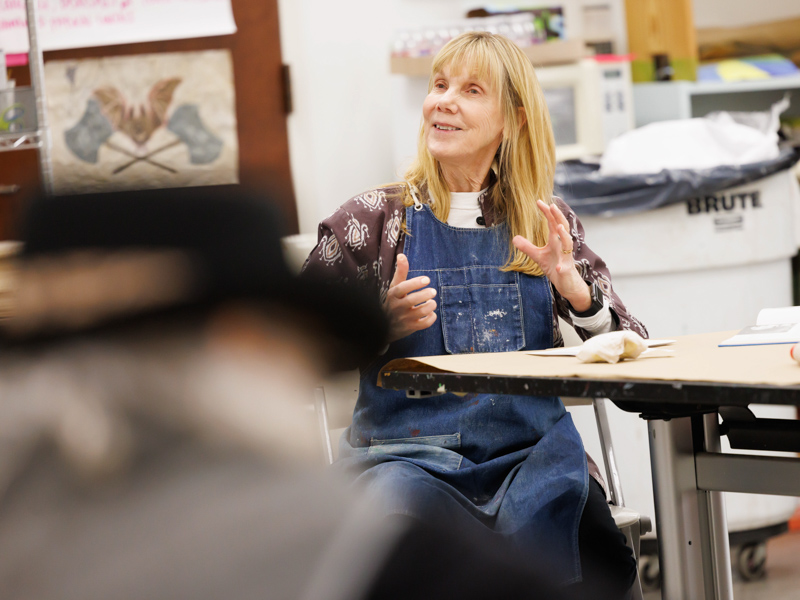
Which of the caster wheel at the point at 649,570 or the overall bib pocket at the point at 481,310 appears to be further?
the caster wheel at the point at 649,570

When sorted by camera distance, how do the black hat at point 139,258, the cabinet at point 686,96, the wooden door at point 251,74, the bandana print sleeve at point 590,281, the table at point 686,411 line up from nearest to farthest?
the black hat at point 139,258, the table at point 686,411, the bandana print sleeve at point 590,281, the wooden door at point 251,74, the cabinet at point 686,96

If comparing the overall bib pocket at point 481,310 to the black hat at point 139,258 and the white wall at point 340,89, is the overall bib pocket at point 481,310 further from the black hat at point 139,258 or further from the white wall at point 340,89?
the white wall at point 340,89

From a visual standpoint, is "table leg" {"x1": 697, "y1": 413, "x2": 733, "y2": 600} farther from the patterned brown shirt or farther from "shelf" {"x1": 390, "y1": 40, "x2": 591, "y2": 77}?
"shelf" {"x1": 390, "y1": 40, "x2": 591, "y2": 77}

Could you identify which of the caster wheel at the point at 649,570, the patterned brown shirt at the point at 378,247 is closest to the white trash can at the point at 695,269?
the caster wheel at the point at 649,570

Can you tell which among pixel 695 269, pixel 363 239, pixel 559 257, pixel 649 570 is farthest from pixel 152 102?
pixel 649 570

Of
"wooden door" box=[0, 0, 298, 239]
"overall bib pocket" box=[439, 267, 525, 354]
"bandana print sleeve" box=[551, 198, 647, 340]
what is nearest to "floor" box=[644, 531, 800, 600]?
"bandana print sleeve" box=[551, 198, 647, 340]

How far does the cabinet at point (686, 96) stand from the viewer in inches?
114

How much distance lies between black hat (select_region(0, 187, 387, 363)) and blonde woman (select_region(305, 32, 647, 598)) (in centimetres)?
63

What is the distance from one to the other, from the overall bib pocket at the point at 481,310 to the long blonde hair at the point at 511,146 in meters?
0.05

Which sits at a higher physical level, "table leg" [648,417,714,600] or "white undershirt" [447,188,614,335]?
"white undershirt" [447,188,614,335]

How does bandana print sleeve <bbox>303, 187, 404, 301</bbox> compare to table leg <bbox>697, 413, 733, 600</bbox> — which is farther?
bandana print sleeve <bbox>303, 187, 404, 301</bbox>

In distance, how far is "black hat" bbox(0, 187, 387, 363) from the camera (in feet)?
1.34

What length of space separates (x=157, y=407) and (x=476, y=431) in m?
0.87

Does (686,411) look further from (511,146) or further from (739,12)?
(739,12)
